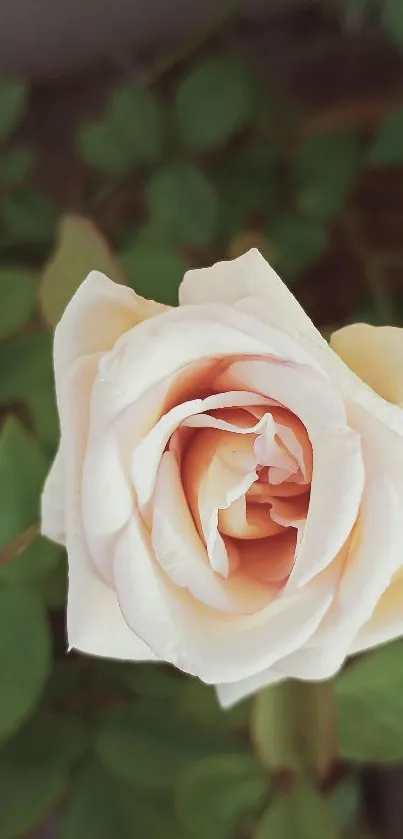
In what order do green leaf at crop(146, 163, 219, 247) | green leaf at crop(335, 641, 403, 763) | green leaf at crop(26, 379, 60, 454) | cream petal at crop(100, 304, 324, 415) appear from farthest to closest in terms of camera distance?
1. green leaf at crop(146, 163, 219, 247)
2. green leaf at crop(26, 379, 60, 454)
3. green leaf at crop(335, 641, 403, 763)
4. cream petal at crop(100, 304, 324, 415)

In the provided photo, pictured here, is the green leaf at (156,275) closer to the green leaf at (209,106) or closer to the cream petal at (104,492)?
the green leaf at (209,106)

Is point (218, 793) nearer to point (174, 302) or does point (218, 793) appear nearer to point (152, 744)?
point (152, 744)

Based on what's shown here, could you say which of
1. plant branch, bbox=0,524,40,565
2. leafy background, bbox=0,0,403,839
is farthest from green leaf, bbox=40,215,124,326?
plant branch, bbox=0,524,40,565

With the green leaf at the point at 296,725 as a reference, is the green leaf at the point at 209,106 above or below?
above

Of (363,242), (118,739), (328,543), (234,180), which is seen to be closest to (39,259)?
(234,180)

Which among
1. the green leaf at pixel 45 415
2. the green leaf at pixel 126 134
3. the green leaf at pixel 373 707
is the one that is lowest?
the green leaf at pixel 373 707

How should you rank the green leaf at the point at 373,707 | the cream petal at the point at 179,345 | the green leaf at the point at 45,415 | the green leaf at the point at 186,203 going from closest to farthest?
the cream petal at the point at 179,345 → the green leaf at the point at 373,707 → the green leaf at the point at 45,415 → the green leaf at the point at 186,203

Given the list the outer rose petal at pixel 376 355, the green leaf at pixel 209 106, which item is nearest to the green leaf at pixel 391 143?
the green leaf at pixel 209 106

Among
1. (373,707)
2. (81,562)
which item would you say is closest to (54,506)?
(81,562)

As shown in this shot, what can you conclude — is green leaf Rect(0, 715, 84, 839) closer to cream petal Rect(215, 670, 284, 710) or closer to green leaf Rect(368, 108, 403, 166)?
cream petal Rect(215, 670, 284, 710)
